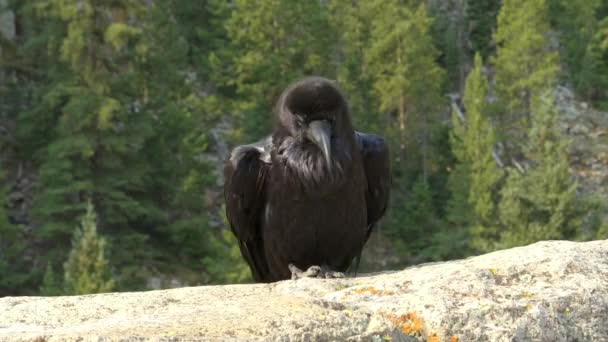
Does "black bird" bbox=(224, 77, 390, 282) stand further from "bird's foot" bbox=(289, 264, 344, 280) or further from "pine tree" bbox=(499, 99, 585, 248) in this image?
"pine tree" bbox=(499, 99, 585, 248)

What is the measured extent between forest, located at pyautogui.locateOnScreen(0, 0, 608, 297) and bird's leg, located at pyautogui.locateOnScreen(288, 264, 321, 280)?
46.7 ft

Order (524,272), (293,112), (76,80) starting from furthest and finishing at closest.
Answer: (76,80) → (293,112) → (524,272)

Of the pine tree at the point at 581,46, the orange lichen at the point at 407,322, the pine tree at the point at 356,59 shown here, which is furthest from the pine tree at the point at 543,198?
the orange lichen at the point at 407,322

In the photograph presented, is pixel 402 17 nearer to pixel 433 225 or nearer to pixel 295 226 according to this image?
pixel 433 225

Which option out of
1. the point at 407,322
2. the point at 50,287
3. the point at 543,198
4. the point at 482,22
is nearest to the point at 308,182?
the point at 407,322

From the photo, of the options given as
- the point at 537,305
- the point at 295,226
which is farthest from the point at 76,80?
the point at 537,305

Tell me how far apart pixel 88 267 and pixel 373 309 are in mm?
17074

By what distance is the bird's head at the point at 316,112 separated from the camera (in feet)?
16.9

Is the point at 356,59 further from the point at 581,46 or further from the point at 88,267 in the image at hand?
the point at 88,267

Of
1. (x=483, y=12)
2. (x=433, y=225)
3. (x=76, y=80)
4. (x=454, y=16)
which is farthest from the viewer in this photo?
(x=454, y=16)

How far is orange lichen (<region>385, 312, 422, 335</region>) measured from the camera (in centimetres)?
366

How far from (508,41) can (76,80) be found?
67.9ft

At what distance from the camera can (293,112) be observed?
525 cm

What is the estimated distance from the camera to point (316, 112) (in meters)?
5.19
